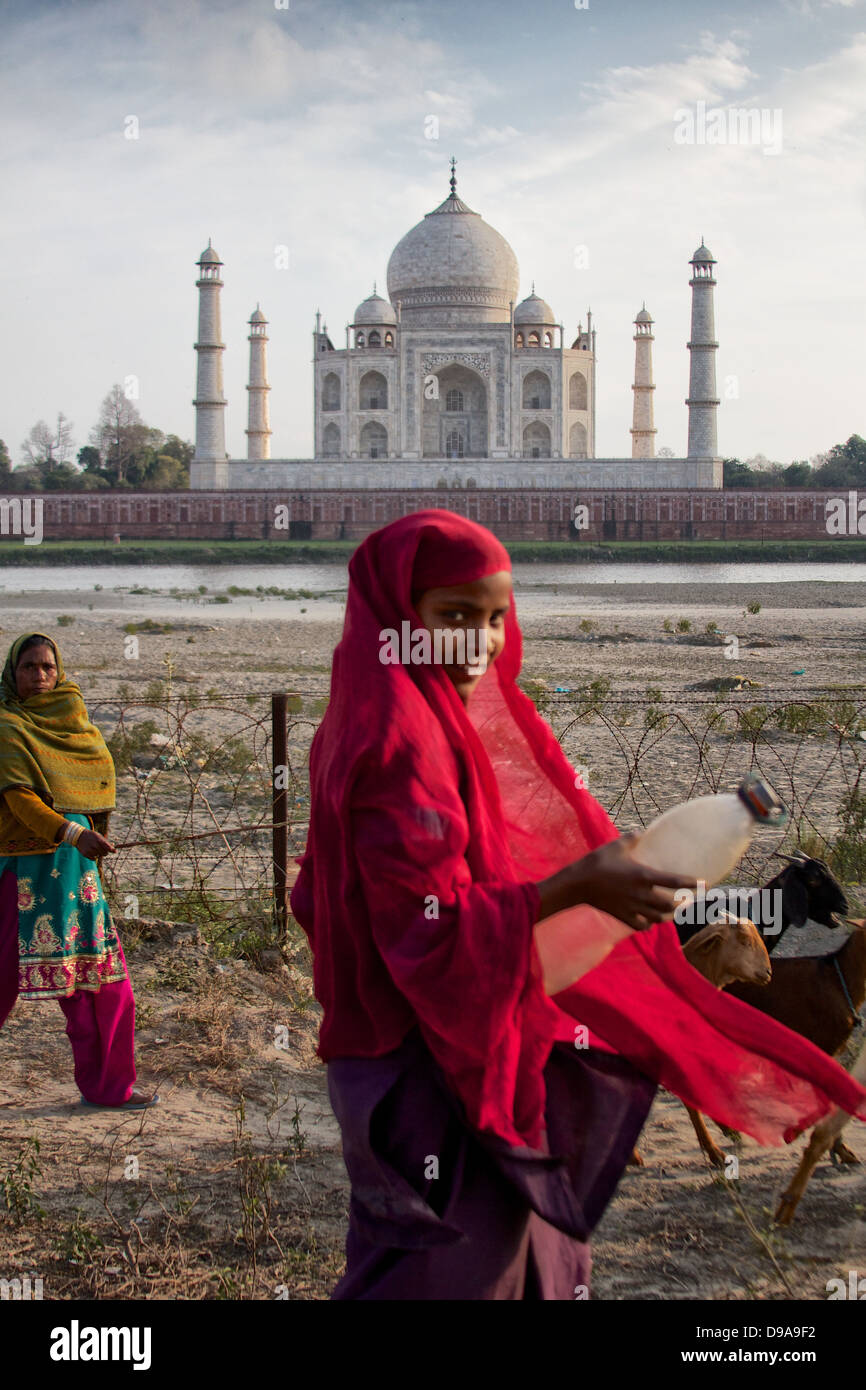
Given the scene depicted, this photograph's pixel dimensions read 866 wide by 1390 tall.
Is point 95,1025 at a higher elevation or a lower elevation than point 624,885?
lower

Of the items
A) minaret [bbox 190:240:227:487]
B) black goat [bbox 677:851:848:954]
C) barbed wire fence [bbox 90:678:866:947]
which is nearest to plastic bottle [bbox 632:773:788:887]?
black goat [bbox 677:851:848:954]

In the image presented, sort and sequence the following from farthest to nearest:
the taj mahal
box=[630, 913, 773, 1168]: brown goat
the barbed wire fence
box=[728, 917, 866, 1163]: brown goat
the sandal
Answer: the taj mahal
the barbed wire fence
the sandal
box=[728, 917, 866, 1163]: brown goat
box=[630, 913, 773, 1168]: brown goat

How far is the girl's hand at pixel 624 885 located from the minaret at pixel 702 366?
33486 mm

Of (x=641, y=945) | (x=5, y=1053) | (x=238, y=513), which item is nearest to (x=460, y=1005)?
(x=641, y=945)

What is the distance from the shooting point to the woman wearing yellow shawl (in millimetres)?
2479

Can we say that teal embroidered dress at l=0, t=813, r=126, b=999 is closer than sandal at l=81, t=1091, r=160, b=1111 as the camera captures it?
Yes

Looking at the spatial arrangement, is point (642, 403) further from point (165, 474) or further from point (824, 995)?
point (824, 995)

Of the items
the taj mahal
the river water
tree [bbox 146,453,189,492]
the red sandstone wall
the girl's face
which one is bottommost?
the girl's face

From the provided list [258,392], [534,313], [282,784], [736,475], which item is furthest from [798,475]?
[282,784]

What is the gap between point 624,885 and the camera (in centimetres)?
117

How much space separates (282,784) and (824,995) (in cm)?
181

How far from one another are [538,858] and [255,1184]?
1126 millimetres

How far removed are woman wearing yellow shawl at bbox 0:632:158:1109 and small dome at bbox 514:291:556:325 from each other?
36.9 metres

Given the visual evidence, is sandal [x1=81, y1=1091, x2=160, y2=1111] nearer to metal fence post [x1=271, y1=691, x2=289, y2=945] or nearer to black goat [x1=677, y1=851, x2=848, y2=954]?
metal fence post [x1=271, y1=691, x2=289, y2=945]
